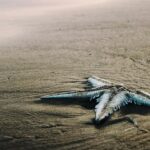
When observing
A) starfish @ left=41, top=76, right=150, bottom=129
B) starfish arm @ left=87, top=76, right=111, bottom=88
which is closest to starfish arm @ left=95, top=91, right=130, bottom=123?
starfish @ left=41, top=76, right=150, bottom=129

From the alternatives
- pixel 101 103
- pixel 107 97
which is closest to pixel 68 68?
pixel 107 97

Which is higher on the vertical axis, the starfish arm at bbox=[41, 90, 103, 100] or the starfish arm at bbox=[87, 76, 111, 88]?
the starfish arm at bbox=[87, 76, 111, 88]

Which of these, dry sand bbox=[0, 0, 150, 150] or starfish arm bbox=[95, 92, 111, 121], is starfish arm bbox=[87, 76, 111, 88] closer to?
dry sand bbox=[0, 0, 150, 150]

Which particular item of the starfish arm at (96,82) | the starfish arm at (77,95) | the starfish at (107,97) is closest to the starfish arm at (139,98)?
the starfish at (107,97)

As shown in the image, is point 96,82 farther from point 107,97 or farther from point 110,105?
point 110,105

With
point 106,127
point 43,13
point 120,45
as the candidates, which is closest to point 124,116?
point 106,127

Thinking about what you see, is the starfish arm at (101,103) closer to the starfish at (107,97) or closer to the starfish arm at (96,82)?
the starfish at (107,97)
